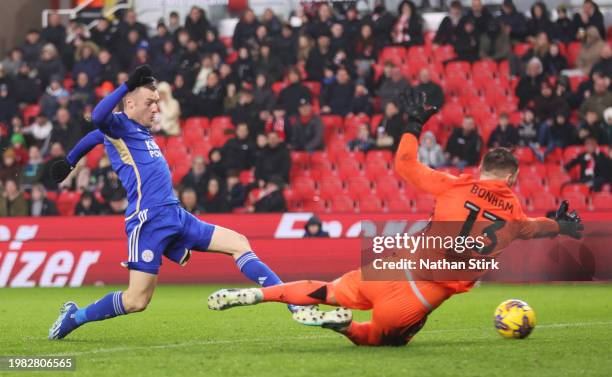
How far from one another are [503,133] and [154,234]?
12.6 m

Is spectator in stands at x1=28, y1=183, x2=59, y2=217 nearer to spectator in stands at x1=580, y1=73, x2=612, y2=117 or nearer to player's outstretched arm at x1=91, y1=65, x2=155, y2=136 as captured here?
spectator in stands at x1=580, y1=73, x2=612, y2=117

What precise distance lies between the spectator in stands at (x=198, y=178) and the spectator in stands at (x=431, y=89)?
4.39 meters

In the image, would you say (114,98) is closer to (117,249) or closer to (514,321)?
(514,321)

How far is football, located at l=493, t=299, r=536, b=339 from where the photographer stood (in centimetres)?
970

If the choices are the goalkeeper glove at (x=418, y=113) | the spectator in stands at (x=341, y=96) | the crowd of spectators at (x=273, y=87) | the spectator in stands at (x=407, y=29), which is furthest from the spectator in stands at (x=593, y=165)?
the goalkeeper glove at (x=418, y=113)

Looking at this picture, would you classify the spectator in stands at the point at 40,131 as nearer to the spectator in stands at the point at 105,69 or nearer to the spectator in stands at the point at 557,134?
the spectator in stands at the point at 105,69

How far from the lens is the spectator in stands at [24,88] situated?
83.9 feet

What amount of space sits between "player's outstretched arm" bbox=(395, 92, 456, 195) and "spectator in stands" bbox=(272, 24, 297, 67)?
16120mm

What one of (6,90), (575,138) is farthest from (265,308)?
(6,90)

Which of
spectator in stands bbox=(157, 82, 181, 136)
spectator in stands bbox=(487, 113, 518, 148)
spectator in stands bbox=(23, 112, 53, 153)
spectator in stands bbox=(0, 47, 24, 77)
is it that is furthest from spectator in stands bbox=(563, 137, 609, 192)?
spectator in stands bbox=(0, 47, 24, 77)

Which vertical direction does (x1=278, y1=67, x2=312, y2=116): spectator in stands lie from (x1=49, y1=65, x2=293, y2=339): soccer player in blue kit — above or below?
below

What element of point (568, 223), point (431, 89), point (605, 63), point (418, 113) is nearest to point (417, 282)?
point (418, 113)

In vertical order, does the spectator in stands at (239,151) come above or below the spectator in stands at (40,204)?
above

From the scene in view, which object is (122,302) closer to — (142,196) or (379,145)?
(142,196)
